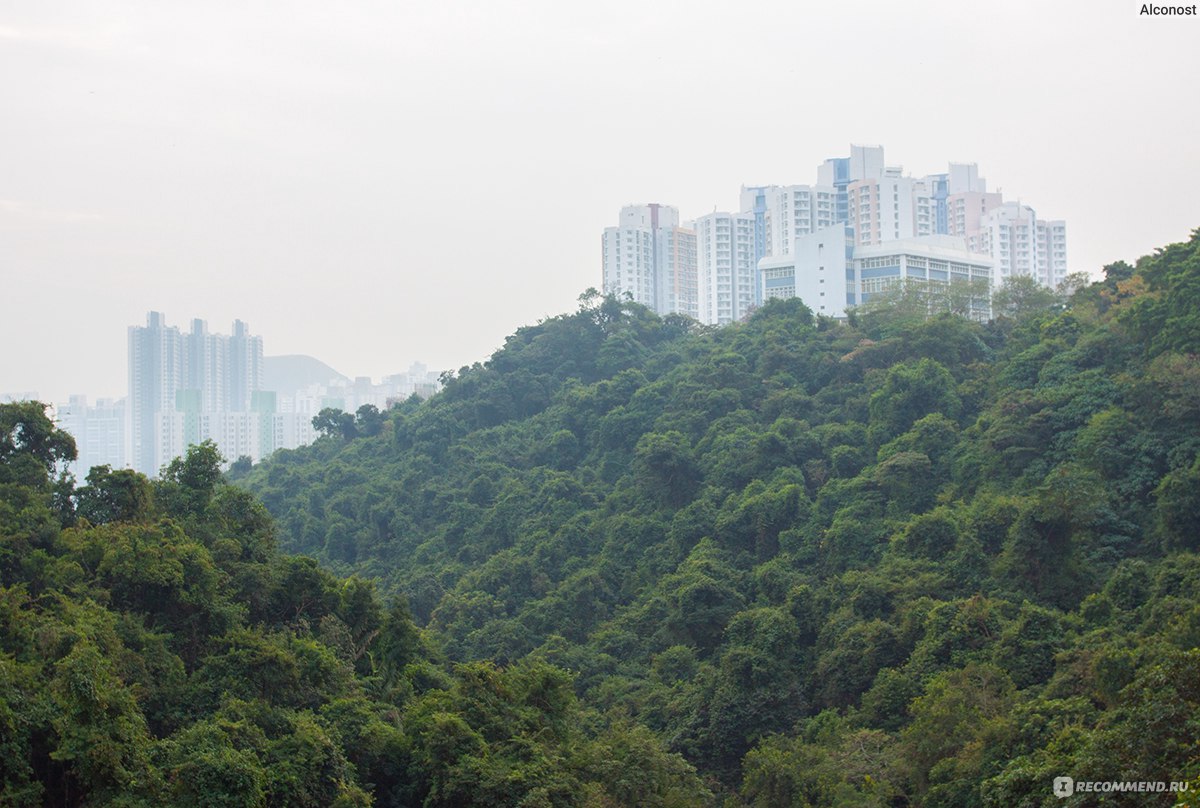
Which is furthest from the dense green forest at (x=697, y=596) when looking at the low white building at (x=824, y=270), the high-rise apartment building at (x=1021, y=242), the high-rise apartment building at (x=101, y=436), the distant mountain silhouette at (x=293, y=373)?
the distant mountain silhouette at (x=293, y=373)

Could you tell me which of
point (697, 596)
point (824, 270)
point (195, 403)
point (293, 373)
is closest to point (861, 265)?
point (824, 270)

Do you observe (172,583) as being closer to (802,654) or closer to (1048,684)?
(802,654)

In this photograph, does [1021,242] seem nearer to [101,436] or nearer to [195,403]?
[195,403]

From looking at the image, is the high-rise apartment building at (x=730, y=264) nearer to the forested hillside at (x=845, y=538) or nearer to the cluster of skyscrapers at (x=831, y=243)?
the cluster of skyscrapers at (x=831, y=243)

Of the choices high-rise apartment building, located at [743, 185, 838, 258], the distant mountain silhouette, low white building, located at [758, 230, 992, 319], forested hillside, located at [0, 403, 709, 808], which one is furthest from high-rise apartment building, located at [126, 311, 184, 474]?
forested hillside, located at [0, 403, 709, 808]

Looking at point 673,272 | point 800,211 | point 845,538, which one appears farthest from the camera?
point 673,272

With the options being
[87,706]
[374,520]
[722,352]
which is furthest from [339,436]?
[87,706]

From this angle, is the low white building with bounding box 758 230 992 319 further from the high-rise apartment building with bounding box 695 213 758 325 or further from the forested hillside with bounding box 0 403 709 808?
the forested hillside with bounding box 0 403 709 808
